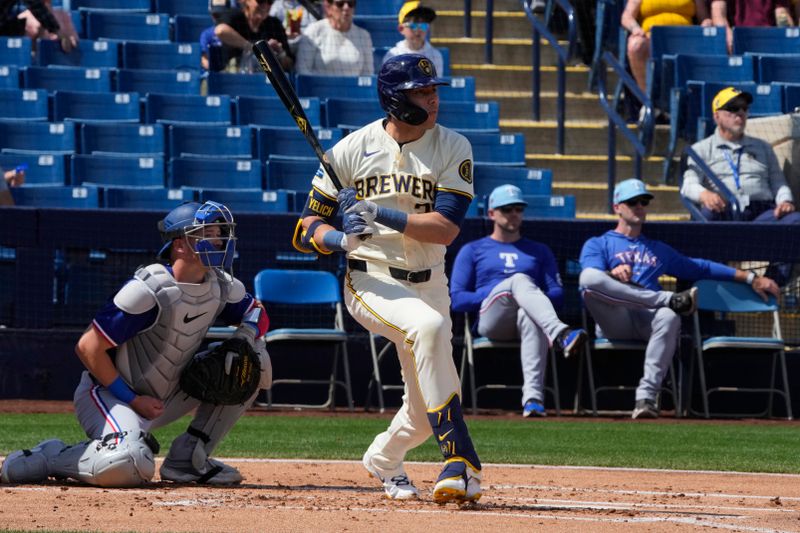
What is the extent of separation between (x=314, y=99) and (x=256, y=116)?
0.60 metres

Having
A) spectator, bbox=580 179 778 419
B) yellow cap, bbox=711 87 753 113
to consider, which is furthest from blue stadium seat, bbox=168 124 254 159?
yellow cap, bbox=711 87 753 113

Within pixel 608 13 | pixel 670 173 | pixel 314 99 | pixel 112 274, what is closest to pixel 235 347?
pixel 112 274

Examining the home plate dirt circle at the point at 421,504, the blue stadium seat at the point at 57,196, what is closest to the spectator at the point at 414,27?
the blue stadium seat at the point at 57,196

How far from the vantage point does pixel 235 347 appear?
6348mm

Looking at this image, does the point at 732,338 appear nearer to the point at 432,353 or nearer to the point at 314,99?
the point at 314,99

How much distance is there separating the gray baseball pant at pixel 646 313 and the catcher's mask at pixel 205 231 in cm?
468

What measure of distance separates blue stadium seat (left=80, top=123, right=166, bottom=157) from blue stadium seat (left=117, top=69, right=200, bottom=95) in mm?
980

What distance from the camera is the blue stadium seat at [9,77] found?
12.7 metres

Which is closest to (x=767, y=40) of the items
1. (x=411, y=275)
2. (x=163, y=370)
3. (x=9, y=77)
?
(x=9, y=77)

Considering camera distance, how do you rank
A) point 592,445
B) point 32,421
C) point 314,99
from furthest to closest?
point 314,99 → point 32,421 → point 592,445

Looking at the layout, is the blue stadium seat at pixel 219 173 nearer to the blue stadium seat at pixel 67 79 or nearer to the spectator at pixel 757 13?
the blue stadium seat at pixel 67 79

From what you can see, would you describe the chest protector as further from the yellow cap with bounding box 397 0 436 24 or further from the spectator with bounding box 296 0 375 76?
the spectator with bounding box 296 0 375 76

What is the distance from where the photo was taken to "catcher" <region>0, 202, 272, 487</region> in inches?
241

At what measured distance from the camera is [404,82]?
18.7 feet
